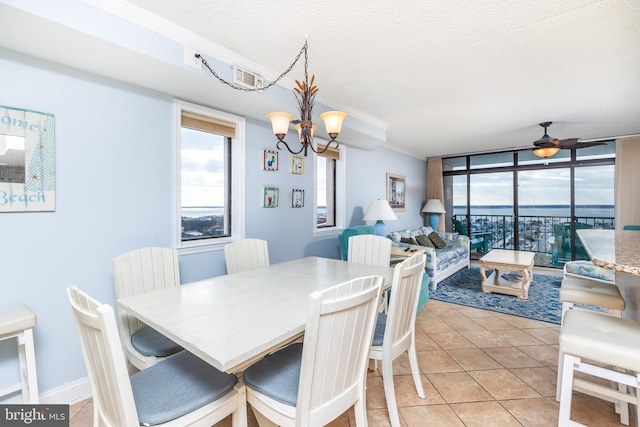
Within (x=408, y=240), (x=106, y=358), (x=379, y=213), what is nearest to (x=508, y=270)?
(x=408, y=240)

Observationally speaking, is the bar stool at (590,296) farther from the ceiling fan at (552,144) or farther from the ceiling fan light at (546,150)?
the ceiling fan light at (546,150)

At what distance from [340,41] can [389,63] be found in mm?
538

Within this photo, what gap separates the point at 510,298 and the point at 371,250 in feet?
8.09

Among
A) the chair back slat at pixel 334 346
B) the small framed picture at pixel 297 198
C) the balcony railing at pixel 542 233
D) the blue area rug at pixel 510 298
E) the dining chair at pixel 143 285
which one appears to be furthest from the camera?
the balcony railing at pixel 542 233

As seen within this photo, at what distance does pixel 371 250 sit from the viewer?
2.78 metres

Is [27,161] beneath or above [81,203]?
above

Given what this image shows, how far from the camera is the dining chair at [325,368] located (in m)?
1.01

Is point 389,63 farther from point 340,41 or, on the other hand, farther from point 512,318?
point 512,318

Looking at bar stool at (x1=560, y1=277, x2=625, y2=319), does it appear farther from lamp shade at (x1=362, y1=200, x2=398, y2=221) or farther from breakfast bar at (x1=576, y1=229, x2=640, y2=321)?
lamp shade at (x1=362, y1=200, x2=398, y2=221)

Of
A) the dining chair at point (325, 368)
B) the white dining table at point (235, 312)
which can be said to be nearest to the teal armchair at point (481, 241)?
the white dining table at point (235, 312)

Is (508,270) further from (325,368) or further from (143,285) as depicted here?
(143,285)

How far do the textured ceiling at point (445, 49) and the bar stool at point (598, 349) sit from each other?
1.77 meters

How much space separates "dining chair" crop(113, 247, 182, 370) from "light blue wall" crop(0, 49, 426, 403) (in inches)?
12.0

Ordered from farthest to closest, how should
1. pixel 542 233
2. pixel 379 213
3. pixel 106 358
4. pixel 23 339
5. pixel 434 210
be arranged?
pixel 434 210, pixel 542 233, pixel 379 213, pixel 23 339, pixel 106 358
